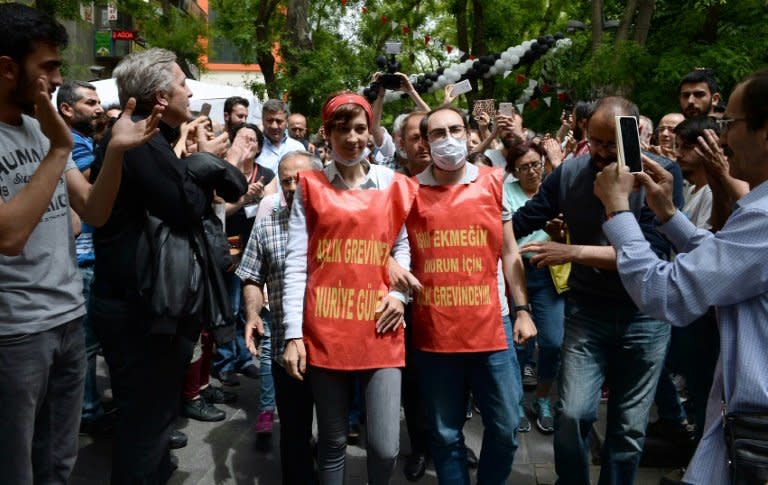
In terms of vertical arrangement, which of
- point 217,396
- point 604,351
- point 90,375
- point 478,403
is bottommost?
point 217,396

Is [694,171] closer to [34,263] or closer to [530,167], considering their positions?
[530,167]

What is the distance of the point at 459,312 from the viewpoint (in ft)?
12.1

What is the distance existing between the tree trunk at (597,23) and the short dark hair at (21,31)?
1465 centimetres

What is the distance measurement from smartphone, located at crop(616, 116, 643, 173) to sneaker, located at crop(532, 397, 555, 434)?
10.1 ft

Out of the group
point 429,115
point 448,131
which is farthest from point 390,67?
point 448,131

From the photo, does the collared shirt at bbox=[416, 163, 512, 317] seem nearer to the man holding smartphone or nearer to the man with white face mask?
the man with white face mask

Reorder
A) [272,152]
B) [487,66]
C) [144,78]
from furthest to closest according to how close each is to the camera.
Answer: [487,66], [272,152], [144,78]

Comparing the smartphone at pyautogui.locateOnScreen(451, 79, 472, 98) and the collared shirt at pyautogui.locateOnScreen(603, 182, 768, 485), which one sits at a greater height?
the smartphone at pyautogui.locateOnScreen(451, 79, 472, 98)

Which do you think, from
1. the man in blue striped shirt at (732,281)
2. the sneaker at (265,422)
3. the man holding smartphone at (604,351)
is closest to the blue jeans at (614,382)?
the man holding smartphone at (604,351)

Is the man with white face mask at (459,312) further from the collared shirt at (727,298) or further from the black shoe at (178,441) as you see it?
the black shoe at (178,441)

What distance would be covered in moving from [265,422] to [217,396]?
3.23 ft

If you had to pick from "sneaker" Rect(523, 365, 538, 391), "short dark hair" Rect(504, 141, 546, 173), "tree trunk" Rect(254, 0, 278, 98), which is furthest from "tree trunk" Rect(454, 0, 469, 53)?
"short dark hair" Rect(504, 141, 546, 173)

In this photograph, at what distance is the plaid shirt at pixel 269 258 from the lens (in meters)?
4.09

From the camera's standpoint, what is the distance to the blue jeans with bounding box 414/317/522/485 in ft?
12.2
